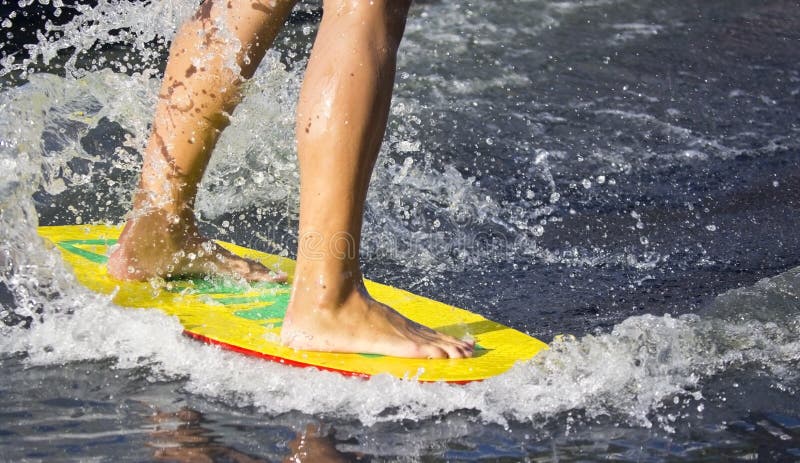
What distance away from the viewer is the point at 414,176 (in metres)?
3.35

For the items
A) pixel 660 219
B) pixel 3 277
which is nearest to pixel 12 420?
pixel 3 277

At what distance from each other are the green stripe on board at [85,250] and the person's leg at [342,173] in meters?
0.66

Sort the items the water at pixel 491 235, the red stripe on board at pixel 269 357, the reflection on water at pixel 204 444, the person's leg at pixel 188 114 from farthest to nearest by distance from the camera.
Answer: the person's leg at pixel 188 114, the red stripe on board at pixel 269 357, the water at pixel 491 235, the reflection on water at pixel 204 444

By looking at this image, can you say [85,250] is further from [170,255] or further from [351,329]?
[351,329]

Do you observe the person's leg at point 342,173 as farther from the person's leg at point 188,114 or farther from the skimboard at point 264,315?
the person's leg at point 188,114

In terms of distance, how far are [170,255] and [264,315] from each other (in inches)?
12.3

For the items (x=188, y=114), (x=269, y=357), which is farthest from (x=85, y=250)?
(x=269, y=357)

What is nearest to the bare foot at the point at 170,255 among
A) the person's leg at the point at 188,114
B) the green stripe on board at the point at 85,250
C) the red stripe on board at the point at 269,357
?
the person's leg at the point at 188,114

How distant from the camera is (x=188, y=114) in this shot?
2322 millimetres

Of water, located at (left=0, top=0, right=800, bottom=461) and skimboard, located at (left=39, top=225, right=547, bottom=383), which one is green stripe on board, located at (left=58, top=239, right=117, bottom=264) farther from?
water, located at (left=0, top=0, right=800, bottom=461)

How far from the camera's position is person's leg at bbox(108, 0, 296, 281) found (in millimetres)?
2312

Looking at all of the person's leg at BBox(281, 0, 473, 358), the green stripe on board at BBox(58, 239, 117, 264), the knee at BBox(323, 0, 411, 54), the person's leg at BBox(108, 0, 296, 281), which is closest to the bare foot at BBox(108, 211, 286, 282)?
the person's leg at BBox(108, 0, 296, 281)

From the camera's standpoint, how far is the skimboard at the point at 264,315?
6.49ft

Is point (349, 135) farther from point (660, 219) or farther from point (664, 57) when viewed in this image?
point (664, 57)
